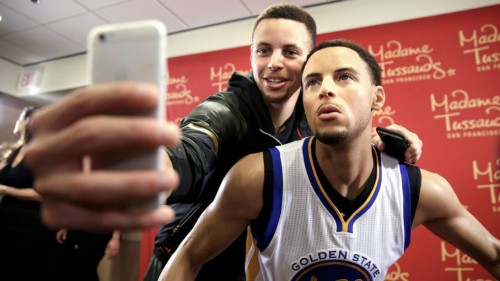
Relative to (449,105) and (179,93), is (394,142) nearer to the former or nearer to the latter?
(449,105)

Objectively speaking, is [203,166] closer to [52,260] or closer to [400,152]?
[400,152]

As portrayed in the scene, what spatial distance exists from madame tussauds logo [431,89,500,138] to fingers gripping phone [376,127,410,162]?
4.27 feet

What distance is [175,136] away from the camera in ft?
1.24

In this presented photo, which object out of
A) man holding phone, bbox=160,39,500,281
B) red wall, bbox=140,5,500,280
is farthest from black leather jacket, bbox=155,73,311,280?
red wall, bbox=140,5,500,280

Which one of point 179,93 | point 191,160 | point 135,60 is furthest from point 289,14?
point 179,93

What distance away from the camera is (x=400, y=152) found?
4.18 feet

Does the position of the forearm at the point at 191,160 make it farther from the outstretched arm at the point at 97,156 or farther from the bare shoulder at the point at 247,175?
the outstretched arm at the point at 97,156

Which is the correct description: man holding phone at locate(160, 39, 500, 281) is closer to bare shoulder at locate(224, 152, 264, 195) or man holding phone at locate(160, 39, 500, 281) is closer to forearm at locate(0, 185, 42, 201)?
bare shoulder at locate(224, 152, 264, 195)

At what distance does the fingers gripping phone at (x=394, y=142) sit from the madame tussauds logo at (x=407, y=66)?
1.41m

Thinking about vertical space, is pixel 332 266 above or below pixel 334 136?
below

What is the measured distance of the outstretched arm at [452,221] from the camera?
121 centimetres

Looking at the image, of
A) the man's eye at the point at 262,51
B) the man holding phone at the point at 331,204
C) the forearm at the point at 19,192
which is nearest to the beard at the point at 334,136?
the man holding phone at the point at 331,204

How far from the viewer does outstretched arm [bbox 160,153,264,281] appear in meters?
1.11

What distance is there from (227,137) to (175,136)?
78cm
